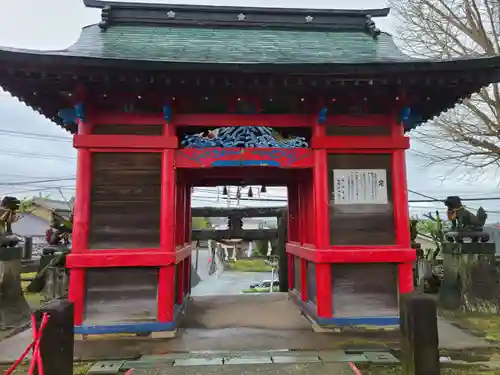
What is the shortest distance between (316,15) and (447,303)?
264 inches

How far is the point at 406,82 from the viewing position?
17.7 ft

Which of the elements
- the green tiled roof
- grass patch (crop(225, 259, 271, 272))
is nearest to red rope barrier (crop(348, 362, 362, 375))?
the green tiled roof

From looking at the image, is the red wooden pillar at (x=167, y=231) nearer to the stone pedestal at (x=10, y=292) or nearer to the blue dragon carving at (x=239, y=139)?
the blue dragon carving at (x=239, y=139)

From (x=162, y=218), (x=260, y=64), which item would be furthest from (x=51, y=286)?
(x=260, y=64)

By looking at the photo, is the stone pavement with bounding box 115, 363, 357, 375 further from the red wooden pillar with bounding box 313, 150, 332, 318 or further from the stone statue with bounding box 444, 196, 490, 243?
the stone statue with bounding box 444, 196, 490, 243

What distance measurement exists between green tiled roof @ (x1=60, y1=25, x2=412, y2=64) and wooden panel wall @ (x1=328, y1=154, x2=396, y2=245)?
66.8 inches

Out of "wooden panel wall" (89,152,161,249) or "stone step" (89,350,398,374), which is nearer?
"stone step" (89,350,398,374)

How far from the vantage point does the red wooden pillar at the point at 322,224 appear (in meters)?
5.79

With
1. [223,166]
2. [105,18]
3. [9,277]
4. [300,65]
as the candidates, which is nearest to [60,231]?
[9,277]

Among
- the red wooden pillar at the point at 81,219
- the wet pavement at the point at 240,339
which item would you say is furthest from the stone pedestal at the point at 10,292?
the red wooden pillar at the point at 81,219

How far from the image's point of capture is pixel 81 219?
558cm

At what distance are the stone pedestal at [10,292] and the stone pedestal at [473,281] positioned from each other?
832 centimetres

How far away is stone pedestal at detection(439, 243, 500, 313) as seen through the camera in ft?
24.5

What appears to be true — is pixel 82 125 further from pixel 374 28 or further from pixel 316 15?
pixel 374 28
